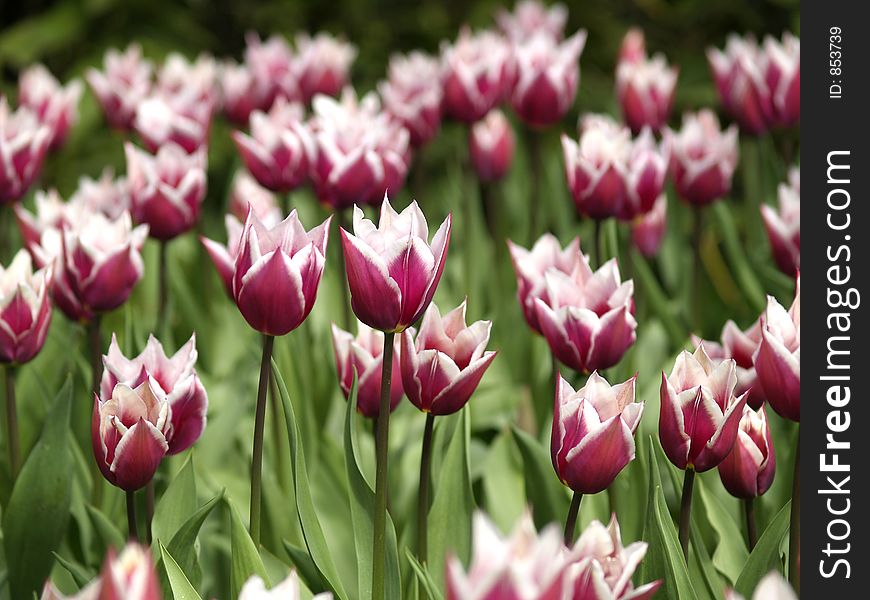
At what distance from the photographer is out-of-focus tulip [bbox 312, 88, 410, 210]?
5.74ft

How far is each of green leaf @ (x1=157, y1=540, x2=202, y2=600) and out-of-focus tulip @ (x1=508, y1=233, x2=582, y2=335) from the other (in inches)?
20.9

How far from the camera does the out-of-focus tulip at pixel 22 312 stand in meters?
1.36

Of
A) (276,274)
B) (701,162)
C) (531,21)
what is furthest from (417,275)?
(531,21)

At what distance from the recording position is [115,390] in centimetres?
115

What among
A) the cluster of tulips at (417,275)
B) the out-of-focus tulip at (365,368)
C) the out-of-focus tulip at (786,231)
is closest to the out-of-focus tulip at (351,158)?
the cluster of tulips at (417,275)

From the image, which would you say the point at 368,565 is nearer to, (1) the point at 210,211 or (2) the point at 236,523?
(2) the point at 236,523

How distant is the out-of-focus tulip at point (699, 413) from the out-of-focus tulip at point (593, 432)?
39 millimetres

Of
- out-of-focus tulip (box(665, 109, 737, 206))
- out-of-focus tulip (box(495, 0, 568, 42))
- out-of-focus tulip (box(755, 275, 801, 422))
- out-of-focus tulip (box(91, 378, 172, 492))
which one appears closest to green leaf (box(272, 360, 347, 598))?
out-of-focus tulip (box(91, 378, 172, 492))

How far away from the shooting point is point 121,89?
251cm

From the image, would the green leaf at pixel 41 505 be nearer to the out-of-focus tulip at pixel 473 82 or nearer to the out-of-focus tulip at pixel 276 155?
the out-of-focus tulip at pixel 276 155

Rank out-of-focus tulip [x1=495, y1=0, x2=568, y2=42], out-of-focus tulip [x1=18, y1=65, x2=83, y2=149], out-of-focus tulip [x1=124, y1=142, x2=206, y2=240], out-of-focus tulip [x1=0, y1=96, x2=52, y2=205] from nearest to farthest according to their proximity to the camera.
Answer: out-of-focus tulip [x1=124, y1=142, x2=206, y2=240] → out-of-focus tulip [x1=0, y1=96, x2=52, y2=205] → out-of-focus tulip [x1=18, y1=65, x2=83, y2=149] → out-of-focus tulip [x1=495, y1=0, x2=568, y2=42]

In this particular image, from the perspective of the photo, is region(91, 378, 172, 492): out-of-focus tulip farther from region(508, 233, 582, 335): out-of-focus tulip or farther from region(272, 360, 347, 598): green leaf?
region(508, 233, 582, 335): out-of-focus tulip

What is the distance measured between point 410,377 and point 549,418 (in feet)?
1.99

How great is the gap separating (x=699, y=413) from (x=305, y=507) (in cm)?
43
